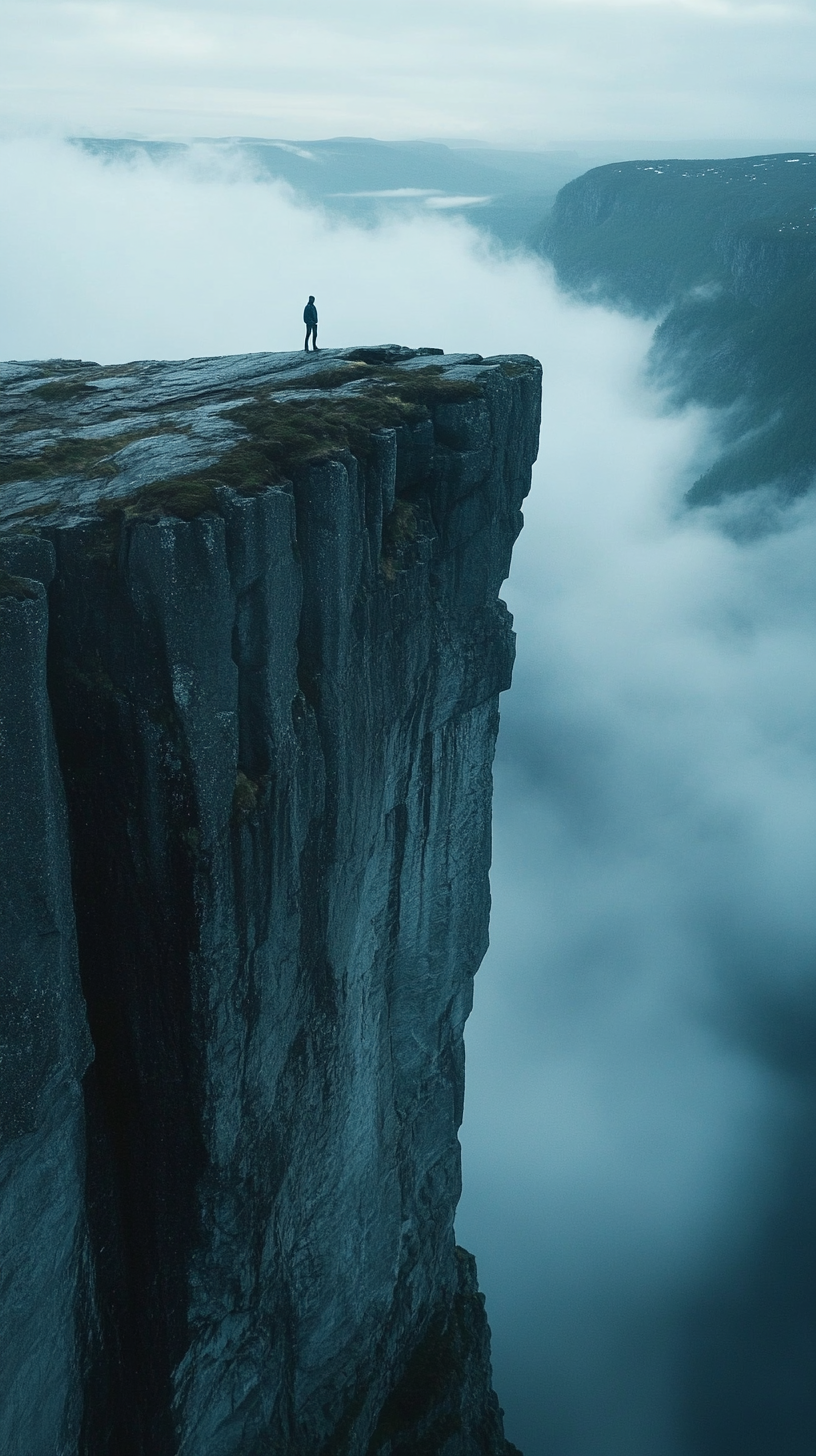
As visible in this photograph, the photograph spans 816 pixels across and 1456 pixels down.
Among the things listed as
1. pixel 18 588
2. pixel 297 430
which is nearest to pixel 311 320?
pixel 297 430

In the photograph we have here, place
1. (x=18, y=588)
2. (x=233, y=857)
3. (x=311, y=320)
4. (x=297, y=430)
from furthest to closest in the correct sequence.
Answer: (x=311, y=320), (x=297, y=430), (x=233, y=857), (x=18, y=588)

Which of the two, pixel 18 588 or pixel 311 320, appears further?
pixel 311 320

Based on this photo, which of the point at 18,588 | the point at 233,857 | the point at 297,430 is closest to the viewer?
the point at 18,588

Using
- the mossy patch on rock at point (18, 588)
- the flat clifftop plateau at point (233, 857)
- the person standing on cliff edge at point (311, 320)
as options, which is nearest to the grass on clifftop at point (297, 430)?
the flat clifftop plateau at point (233, 857)

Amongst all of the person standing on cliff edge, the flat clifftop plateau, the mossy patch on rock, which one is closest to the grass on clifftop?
the flat clifftop plateau

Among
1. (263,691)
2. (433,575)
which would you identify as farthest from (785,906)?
(263,691)

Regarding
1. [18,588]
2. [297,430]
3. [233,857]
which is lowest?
[233,857]

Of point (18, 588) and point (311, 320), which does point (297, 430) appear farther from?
point (311, 320)

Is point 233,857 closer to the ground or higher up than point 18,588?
closer to the ground

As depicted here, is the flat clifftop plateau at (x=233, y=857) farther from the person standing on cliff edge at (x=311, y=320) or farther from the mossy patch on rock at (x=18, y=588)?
the person standing on cliff edge at (x=311, y=320)
